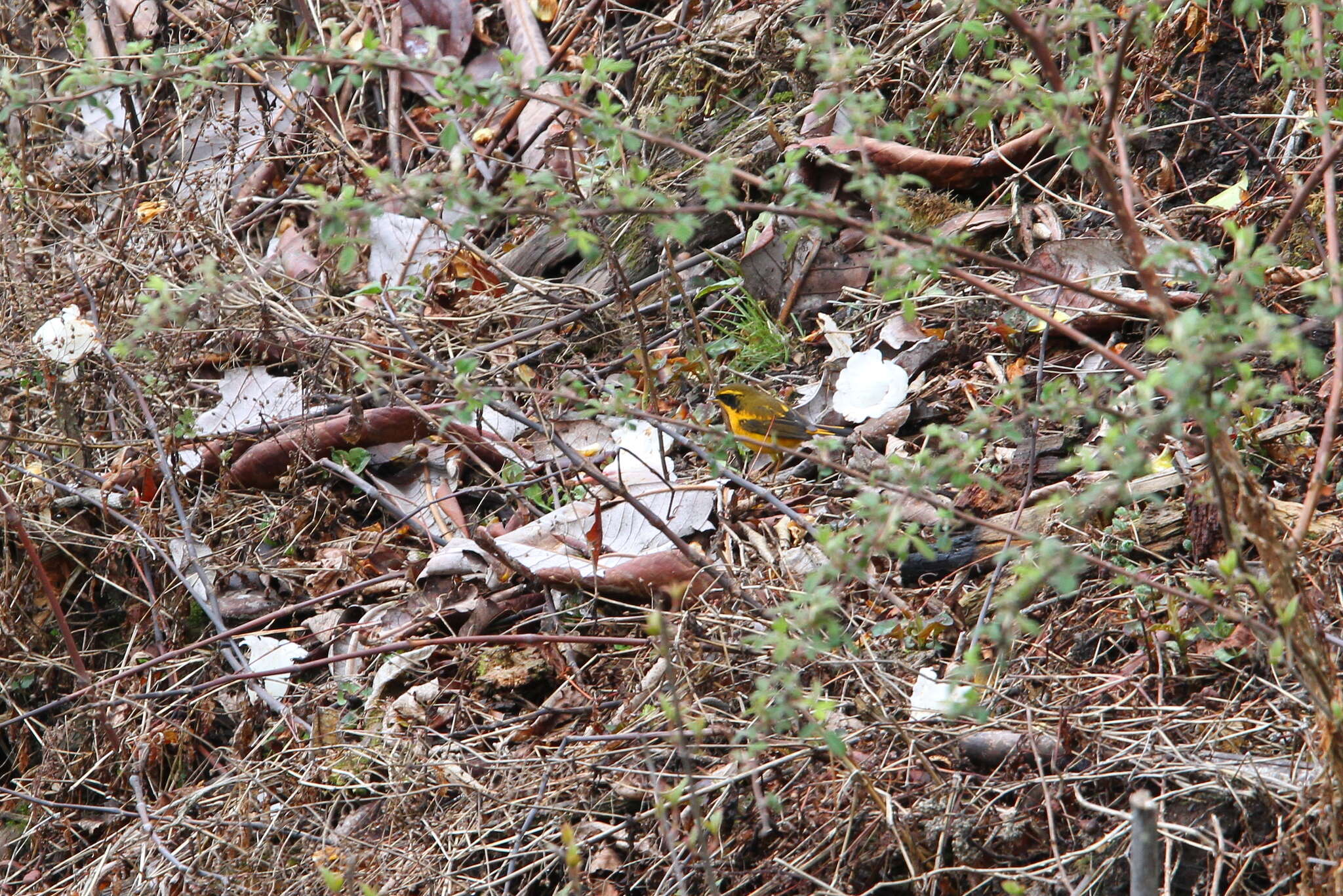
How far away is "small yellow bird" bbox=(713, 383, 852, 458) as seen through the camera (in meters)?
4.49

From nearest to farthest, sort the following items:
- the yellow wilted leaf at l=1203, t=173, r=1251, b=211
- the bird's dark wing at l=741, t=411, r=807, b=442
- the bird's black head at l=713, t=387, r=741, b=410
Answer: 1. the yellow wilted leaf at l=1203, t=173, r=1251, b=211
2. the bird's dark wing at l=741, t=411, r=807, b=442
3. the bird's black head at l=713, t=387, r=741, b=410

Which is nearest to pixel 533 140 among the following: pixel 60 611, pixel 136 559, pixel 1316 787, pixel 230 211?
pixel 230 211

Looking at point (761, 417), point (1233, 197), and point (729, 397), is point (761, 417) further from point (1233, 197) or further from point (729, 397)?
point (1233, 197)

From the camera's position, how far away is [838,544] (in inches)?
78.5

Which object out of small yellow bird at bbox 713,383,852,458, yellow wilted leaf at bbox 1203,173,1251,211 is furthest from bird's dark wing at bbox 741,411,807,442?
yellow wilted leaf at bbox 1203,173,1251,211

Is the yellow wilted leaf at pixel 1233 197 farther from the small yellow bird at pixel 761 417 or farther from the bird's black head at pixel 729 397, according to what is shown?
the bird's black head at pixel 729 397

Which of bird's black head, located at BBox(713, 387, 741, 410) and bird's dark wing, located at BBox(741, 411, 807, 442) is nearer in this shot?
bird's dark wing, located at BBox(741, 411, 807, 442)

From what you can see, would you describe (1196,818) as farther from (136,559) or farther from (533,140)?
(533,140)

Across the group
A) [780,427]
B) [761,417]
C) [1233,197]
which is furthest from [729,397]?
[1233,197]

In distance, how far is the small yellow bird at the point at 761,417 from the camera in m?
4.49

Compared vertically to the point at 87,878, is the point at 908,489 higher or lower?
higher

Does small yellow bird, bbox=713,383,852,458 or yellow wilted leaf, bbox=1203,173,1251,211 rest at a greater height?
yellow wilted leaf, bbox=1203,173,1251,211

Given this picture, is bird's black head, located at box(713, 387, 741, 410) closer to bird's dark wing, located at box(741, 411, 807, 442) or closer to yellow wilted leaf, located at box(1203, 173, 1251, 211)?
bird's dark wing, located at box(741, 411, 807, 442)

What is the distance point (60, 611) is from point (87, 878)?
947 millimetres
